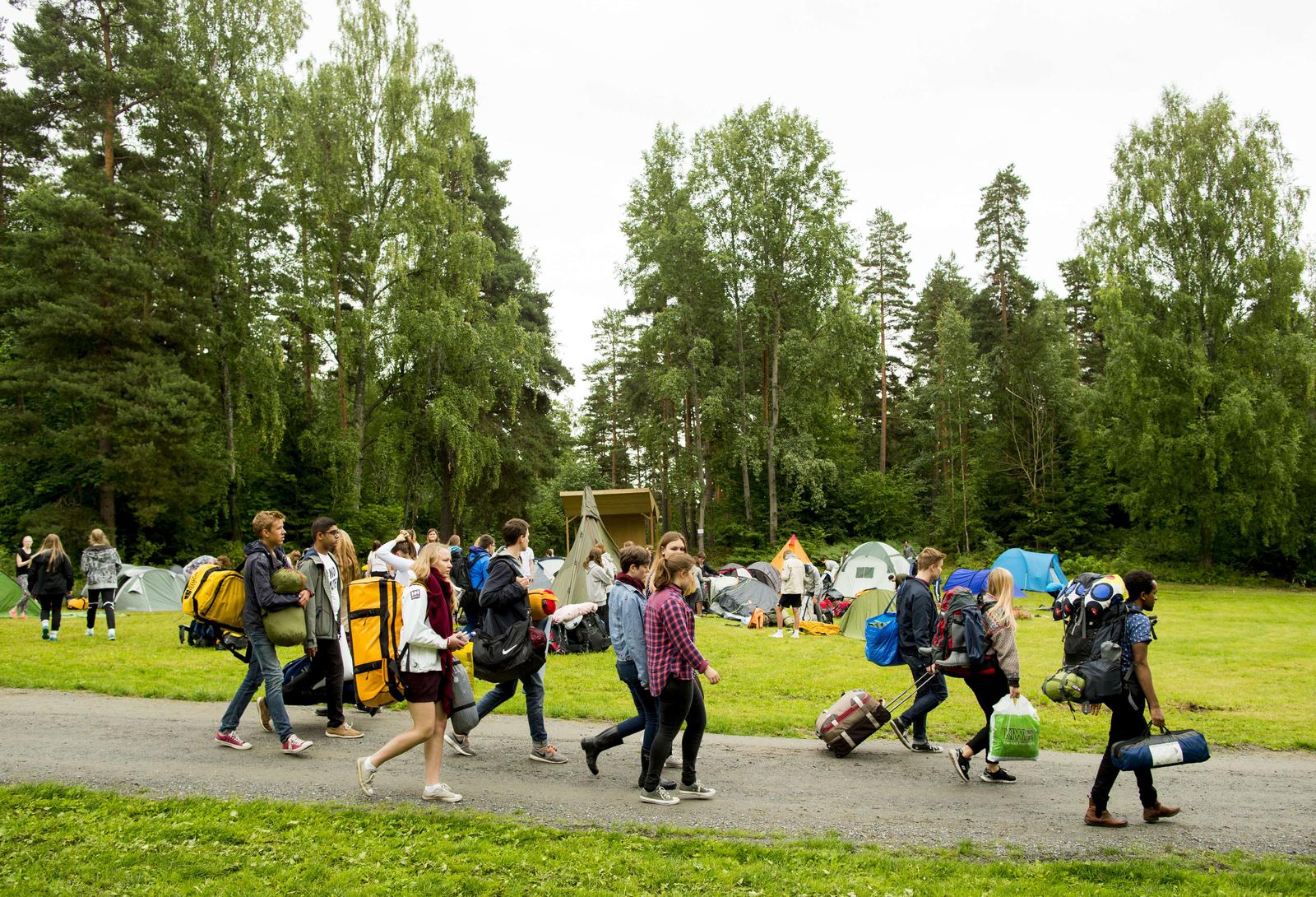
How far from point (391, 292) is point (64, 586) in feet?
51.7

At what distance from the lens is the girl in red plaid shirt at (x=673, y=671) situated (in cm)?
536

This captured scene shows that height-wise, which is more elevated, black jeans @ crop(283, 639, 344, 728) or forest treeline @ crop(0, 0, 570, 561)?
forest treeline @ crop(0, 0, 570, 561)

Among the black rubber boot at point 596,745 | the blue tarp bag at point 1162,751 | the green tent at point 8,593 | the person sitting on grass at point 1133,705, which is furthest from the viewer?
the green tent at point 8,593

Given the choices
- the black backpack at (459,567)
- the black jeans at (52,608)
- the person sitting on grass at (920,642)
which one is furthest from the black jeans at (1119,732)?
the black jeans at (52,608)

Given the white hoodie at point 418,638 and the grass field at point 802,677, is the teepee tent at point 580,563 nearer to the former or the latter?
the grass field at point 802,677

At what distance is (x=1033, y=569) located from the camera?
80.3ft

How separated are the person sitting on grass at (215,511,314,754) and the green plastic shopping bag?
16.1 feet

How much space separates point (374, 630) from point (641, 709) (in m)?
1.87

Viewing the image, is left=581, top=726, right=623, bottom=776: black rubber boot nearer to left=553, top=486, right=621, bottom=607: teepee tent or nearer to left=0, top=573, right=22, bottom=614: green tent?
left=553, top=486, right=621, bottom=607: teepee tent

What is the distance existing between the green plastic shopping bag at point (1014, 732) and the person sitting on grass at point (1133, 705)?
2.04ft

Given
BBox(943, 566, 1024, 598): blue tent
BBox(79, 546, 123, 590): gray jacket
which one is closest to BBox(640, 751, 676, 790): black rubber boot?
BBox(943, 566, 1024, 598): blue tent

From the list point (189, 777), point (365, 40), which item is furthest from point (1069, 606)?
point (365, 40)

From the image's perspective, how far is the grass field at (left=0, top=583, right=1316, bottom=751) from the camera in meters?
8.20

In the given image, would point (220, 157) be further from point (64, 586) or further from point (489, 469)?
point (64, 586)
